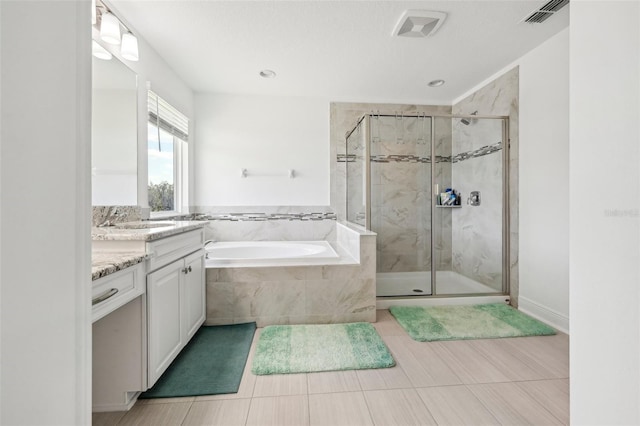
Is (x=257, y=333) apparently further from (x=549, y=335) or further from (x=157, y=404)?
(x=549, y=335)

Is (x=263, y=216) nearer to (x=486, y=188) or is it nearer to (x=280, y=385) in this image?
(x=280, y=385)

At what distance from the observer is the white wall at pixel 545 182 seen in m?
2.33

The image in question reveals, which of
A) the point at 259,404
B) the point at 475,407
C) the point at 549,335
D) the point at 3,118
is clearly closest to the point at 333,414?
the point at 259,404

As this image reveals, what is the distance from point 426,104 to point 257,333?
134 inches

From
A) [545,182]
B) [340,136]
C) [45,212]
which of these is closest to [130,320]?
[45,212]

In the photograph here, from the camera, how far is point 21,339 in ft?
1.31

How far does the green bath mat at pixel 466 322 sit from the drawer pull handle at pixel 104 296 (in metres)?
1.95

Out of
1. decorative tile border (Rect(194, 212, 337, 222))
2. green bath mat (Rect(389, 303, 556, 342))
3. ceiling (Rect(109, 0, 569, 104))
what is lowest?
green bath mat (Rect(389, 303, 556, 342))

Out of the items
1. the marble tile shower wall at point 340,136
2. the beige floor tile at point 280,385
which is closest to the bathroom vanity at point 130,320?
the beige floor tile at point 280,385

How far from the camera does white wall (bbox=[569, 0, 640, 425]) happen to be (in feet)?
2.06

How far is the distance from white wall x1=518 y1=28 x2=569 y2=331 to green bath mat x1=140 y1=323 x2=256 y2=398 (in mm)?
2496

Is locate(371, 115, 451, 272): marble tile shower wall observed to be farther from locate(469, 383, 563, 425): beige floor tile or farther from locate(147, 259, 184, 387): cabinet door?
locate(147, 259, 184, 387): cabinet door

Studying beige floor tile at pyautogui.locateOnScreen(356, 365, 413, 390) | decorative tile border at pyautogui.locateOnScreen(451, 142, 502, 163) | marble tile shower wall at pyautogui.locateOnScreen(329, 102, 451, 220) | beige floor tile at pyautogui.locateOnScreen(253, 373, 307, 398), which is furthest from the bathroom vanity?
decorative tile border at pyautogui.locateOnScreen(451, 142, 502, 163)

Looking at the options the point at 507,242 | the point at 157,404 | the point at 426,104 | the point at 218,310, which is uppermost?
the point at 426,104
